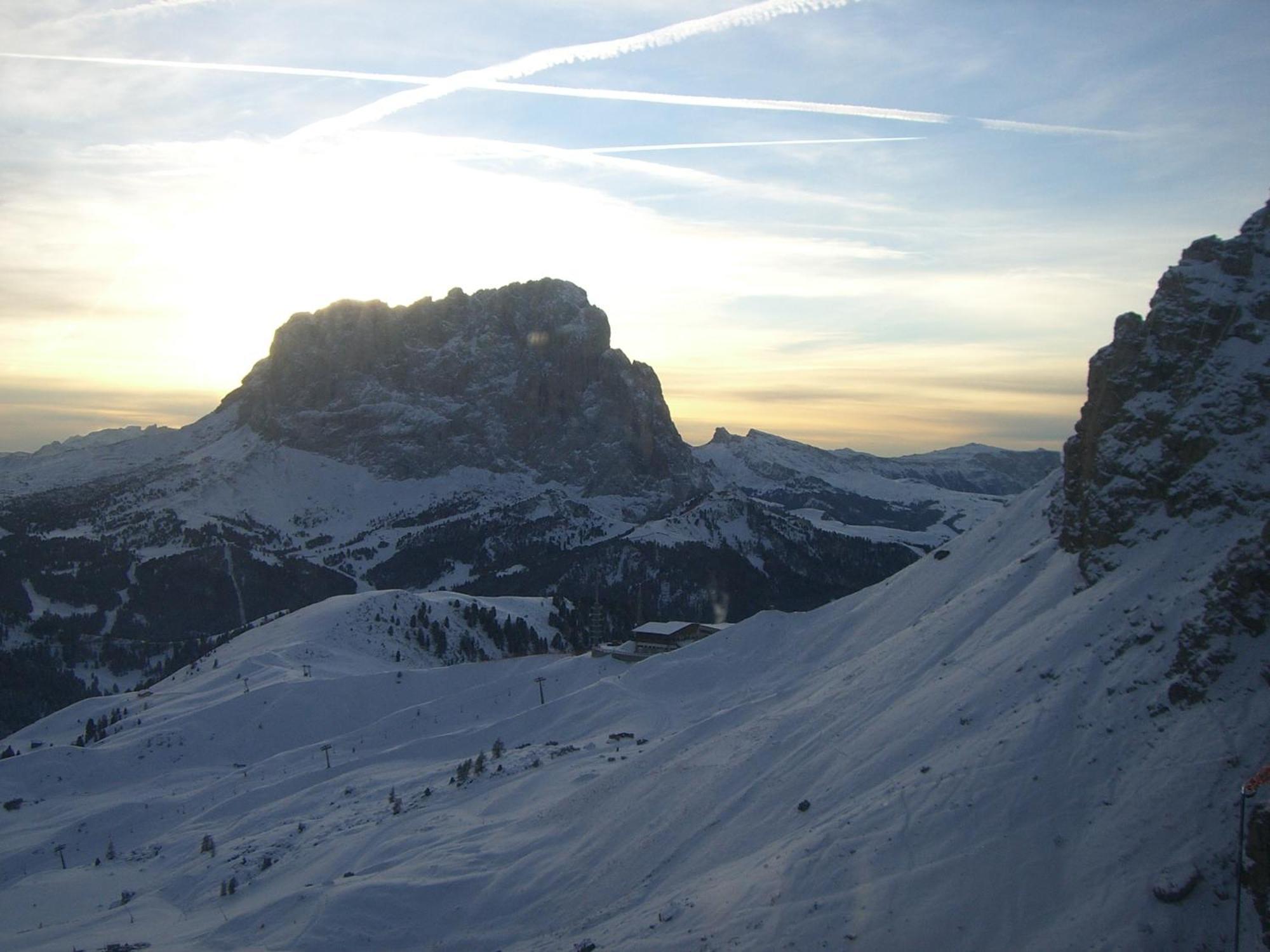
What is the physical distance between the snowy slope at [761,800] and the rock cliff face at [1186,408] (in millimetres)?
1773

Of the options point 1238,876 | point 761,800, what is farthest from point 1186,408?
point 761,800

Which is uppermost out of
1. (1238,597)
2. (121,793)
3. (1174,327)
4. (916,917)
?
(1174,327)

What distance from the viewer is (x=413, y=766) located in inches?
2156

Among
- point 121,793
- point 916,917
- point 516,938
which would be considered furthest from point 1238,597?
point 121,793

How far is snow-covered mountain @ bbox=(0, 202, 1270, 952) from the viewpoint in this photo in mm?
21609

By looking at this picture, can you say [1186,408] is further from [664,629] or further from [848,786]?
[664,629]

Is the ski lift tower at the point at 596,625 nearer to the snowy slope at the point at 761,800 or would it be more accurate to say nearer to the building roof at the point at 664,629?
the building roof at the point at 664,629

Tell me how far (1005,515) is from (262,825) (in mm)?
46471

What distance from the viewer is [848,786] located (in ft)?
99.7

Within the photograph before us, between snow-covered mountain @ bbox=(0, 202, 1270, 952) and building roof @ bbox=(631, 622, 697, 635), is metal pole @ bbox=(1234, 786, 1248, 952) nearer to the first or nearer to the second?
snow-covered mountain @ bbox=(0, 202, 1270, 952)

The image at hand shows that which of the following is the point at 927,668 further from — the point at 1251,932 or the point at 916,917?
the point at 1251,932

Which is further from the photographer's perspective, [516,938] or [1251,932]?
[516,938]

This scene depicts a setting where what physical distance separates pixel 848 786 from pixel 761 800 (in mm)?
3695

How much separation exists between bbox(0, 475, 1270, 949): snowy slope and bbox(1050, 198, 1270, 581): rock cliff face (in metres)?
1.77
